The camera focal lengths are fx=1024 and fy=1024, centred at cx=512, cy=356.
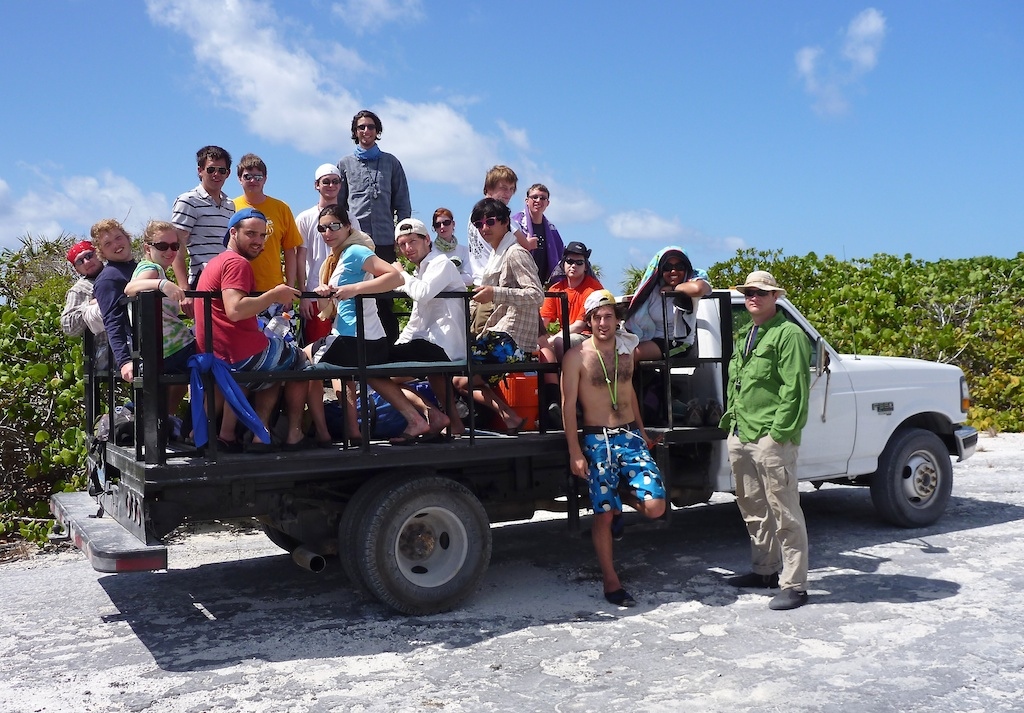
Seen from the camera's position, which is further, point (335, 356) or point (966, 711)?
point (335, 356)

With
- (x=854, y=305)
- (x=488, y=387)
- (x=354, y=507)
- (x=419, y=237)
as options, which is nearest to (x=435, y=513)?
(x=354, y=507)

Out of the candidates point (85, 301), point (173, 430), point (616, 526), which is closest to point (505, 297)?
point (616, 526)

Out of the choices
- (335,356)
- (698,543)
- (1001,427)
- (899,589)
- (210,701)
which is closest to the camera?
(210,701)

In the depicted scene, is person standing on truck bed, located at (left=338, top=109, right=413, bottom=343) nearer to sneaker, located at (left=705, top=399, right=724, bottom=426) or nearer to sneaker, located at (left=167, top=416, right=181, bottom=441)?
sneaker, located at (left=167, top=416, right=181, bottom=441)

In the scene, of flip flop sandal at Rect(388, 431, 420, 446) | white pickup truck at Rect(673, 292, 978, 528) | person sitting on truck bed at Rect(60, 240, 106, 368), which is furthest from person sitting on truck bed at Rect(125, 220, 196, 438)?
white pickup truck at Rect(673, 292, 978, 528)

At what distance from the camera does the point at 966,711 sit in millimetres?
4129

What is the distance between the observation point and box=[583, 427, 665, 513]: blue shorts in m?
5.82

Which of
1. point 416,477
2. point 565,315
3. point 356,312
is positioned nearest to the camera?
point 356,312

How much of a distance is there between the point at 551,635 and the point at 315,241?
3218mm

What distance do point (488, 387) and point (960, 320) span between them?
36.1 ft

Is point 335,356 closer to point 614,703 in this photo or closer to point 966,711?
point 614,703

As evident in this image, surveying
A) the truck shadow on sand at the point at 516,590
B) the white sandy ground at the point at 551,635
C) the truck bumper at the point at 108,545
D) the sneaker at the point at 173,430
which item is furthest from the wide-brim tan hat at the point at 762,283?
the truck bumper at the point at 108,545

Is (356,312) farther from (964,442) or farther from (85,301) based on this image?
(964,442)

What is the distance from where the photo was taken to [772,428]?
18.5 feet
